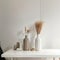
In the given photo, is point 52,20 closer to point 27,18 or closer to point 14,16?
point 27,18

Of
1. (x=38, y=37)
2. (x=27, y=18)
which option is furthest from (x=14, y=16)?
(x=38, y=37)

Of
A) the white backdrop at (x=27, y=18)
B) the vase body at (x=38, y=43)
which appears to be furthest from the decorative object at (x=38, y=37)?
the white backdrop at (x=27, y=18)

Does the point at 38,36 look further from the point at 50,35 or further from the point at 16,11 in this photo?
the point at 16,11

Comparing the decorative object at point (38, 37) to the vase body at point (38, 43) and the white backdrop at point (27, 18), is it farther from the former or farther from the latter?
the white backdrop at point (27, 18)

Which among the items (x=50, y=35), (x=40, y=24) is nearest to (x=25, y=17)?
(x=40, y=24)

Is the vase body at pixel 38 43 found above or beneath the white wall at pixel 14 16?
beneath

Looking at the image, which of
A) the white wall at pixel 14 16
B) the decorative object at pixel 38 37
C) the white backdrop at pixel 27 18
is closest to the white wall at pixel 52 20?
the white backdrop at pixel 27 18

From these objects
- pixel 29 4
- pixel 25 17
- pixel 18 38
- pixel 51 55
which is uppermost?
pixel 29 4

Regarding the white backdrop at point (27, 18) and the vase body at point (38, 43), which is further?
the white backdrop at point (27, 18)

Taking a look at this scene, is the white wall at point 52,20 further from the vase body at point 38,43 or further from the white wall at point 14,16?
the vase body at point 38,43

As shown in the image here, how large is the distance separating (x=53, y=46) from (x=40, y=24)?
533 mm

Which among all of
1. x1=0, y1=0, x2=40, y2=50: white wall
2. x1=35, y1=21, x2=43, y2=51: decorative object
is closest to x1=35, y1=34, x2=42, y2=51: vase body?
x1=35, y1=21, x2=43, y2=51: decorative object

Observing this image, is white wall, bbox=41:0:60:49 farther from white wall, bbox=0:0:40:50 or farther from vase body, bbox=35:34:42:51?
vase body, bbox=35:34:42:51

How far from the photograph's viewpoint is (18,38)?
2.73m
